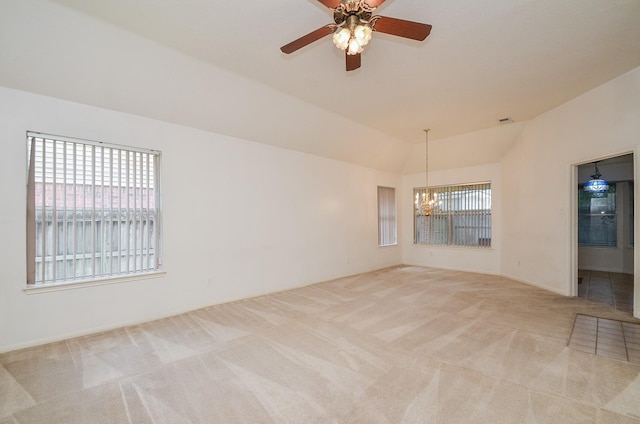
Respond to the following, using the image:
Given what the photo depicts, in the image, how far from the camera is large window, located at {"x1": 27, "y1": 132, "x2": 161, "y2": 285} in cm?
315

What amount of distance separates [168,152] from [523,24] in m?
4.56

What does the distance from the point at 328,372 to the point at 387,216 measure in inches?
236

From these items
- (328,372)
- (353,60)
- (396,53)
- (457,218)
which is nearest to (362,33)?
(353,60)

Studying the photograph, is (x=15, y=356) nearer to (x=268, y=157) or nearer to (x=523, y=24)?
(x=268, y=157)

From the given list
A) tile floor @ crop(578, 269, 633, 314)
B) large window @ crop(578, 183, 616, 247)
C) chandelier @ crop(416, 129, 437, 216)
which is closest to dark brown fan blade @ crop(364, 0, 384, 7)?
chandelier @ crop(416, 129, 437, 216)

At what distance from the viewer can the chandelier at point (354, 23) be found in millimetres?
2020

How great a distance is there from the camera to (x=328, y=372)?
2504mm

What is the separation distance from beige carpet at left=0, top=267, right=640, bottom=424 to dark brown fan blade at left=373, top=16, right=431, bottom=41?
2.86 m

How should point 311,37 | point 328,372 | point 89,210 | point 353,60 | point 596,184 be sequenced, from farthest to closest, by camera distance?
point 596,184 < point 89,210 < point 353,60 < point 328,372 < point 311,37

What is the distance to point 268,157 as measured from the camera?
518 cm

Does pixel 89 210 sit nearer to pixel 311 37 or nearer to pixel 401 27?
pixel 311 37

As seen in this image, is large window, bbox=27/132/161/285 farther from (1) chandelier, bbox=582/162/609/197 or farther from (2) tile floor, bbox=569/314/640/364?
(1) chandelier, bbox=582/162/609/197

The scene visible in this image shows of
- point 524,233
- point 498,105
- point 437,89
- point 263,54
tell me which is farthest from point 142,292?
point 524,233

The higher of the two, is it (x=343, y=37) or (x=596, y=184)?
(x=343, y=37)
